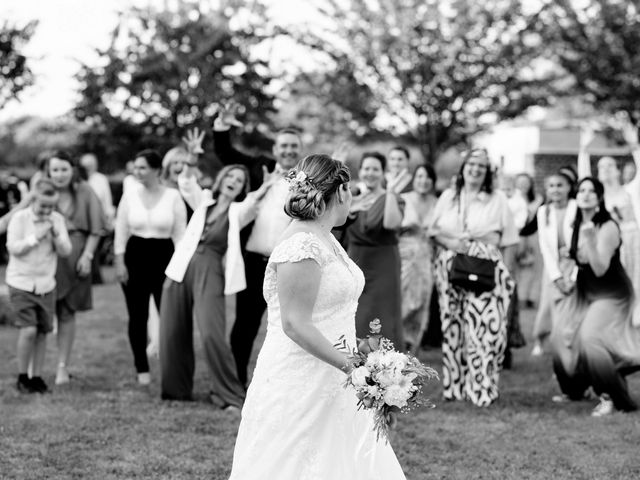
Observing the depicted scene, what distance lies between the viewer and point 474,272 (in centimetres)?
773

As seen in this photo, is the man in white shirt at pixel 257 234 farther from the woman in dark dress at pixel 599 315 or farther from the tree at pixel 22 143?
the tree at pixel 22 143

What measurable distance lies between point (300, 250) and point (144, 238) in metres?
4.92

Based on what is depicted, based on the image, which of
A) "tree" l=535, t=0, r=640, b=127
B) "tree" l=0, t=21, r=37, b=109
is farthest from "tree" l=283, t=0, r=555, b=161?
"tree" l=0, t=21, r=37, b=109

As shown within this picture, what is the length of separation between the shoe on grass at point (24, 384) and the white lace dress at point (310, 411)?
4472 millimetres

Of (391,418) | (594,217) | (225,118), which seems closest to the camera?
(391,418)

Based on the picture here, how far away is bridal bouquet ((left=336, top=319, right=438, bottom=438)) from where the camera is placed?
361cm

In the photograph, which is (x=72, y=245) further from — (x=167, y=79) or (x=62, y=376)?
(x=167, y=79)

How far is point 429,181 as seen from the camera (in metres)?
10.0

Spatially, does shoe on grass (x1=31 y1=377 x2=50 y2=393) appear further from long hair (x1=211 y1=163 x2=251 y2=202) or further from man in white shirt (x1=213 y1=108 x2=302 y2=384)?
long hair (x1=211 y1=163 x2=251 y2=202)

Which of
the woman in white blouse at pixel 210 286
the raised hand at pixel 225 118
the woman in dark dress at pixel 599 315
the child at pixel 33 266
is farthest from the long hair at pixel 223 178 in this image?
the woman in dark dress at pixel 599 315

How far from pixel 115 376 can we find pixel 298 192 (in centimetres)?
546

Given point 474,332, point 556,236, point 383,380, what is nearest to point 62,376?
point 474,332

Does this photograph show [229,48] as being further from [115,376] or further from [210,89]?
[115,376]

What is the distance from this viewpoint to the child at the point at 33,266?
7.87 meters
